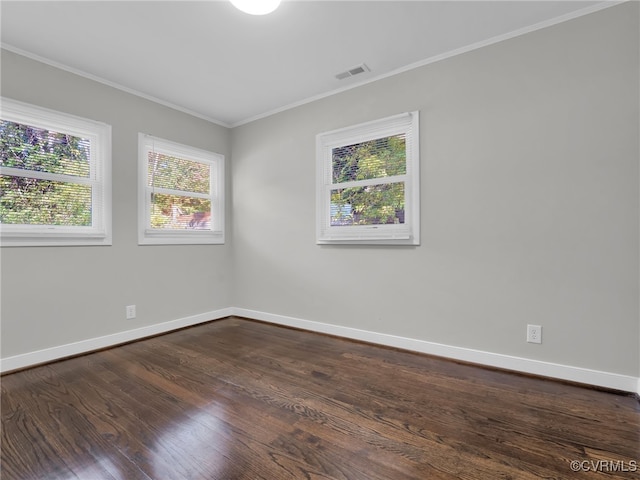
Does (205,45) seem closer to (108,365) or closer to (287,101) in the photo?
(287,101)

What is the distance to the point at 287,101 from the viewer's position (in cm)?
348

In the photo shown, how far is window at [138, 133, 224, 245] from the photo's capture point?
10.8 feet

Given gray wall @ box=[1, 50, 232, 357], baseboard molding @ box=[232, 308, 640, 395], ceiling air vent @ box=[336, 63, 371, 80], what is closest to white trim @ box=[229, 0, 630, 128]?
ceiling air vent @ box=[336, 63, 371, 80]

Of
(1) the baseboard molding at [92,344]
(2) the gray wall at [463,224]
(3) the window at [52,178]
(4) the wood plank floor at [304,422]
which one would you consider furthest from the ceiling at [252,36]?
(4) the wood plank floor at [304,422]

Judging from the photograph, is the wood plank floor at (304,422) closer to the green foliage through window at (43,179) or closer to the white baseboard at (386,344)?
the white baseboard at (386,344)

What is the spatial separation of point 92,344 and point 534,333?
3743 mm

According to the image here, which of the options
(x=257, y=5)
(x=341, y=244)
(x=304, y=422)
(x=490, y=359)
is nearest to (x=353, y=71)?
(x=257, y=5)

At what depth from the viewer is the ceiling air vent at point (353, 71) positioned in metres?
2.78

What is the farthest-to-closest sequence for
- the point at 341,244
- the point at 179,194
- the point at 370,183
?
the point at 179,194, the point at 341,244, the point at 370,183

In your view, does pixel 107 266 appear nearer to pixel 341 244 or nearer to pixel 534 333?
pixel 341 244

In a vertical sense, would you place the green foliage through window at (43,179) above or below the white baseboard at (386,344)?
above

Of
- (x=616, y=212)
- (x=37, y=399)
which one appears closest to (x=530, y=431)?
(x=616, y=212)

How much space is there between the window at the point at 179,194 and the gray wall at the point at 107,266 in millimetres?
96

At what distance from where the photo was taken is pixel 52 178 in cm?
263
